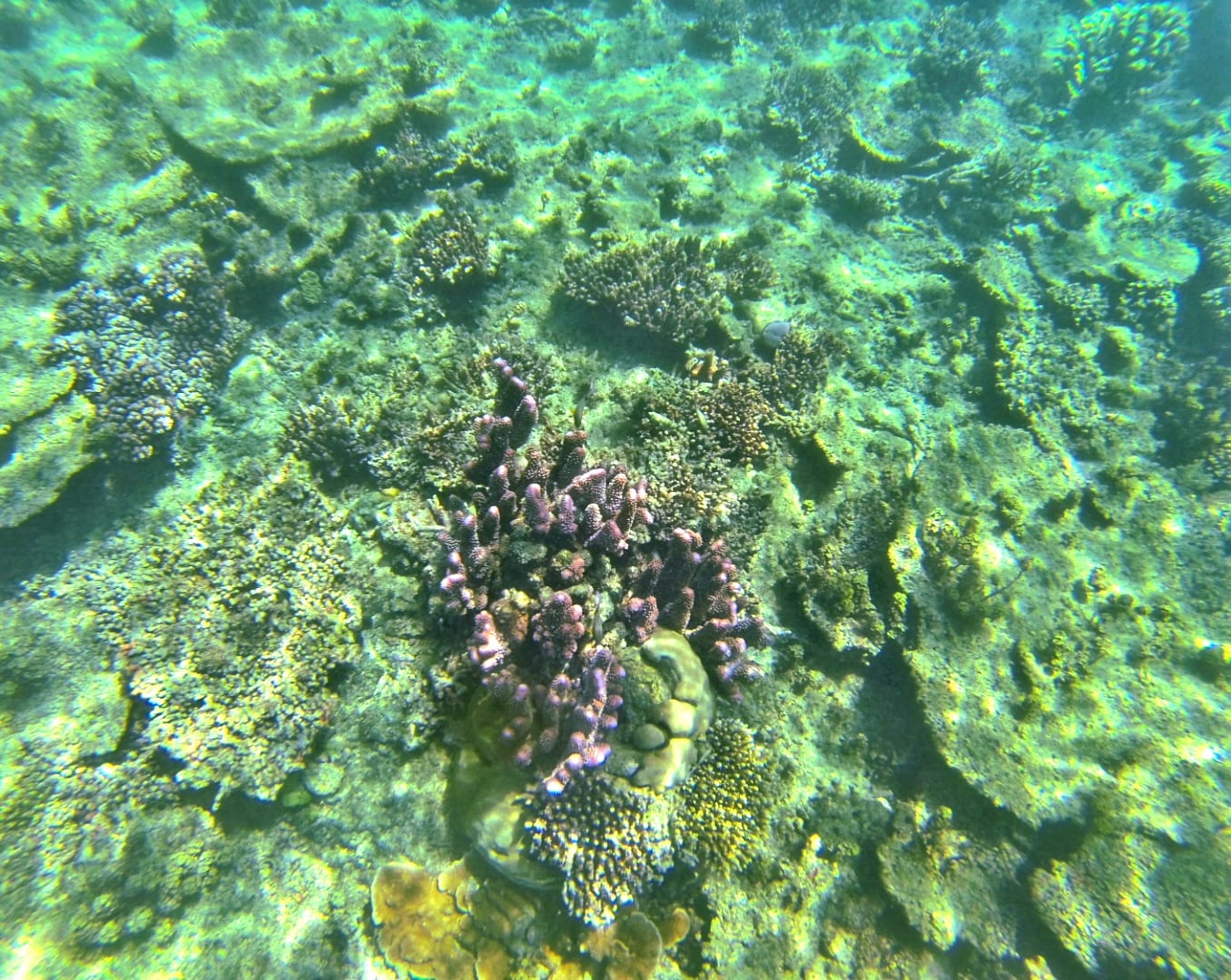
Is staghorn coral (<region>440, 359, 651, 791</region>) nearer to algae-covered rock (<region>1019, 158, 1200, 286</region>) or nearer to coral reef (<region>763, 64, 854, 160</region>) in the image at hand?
coral reef (<region>763, 64, 854, 160</region>)

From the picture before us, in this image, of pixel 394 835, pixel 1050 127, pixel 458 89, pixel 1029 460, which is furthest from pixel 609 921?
pixel 1050 127

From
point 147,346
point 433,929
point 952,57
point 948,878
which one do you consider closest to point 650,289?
point 147,346

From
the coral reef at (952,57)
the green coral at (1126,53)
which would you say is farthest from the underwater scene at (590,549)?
the green coral at (1126,53)

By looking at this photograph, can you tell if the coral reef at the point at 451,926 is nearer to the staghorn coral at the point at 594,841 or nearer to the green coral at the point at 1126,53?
the staghorn coral at the point at 594,841

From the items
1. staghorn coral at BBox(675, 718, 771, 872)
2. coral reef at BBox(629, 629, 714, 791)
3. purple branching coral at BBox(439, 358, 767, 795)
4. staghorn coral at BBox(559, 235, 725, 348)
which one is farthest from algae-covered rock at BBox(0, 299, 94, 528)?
staghorn coral at BBox(675, 718, 771, 872)

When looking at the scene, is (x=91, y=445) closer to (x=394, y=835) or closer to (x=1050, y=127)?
(x=394, y=835)
